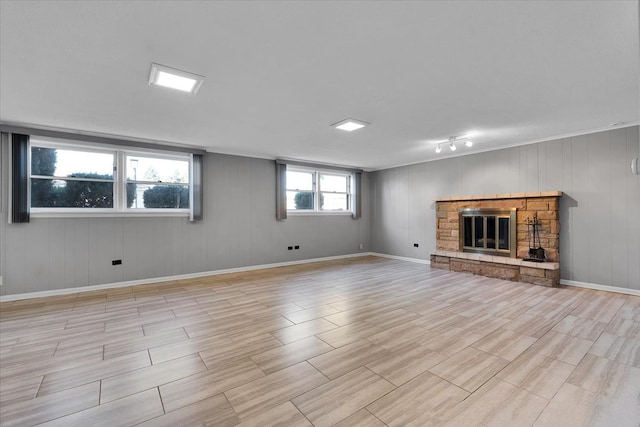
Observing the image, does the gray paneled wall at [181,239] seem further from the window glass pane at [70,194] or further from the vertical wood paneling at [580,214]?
the vertical wood paneling at [580,214]

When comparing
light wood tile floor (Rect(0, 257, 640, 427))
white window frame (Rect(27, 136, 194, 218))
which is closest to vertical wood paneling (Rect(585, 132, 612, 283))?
light wood tile floor (Rect(0, 257, 640, 427))

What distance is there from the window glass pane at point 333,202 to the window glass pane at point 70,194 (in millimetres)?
4553

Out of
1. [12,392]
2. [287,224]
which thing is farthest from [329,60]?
[287,224]

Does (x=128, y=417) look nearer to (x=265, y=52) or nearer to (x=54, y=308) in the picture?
(x=265, y=52)

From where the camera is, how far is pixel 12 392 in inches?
77.4

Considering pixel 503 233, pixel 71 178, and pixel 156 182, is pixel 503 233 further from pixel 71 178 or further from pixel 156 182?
pixel 71 178

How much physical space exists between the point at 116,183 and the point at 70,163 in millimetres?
660

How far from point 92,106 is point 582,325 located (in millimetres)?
6051

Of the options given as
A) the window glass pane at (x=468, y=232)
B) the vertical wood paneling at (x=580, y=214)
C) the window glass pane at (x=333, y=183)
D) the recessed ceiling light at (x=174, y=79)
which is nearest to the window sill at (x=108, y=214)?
the recessed ceiling light at (x=174, y=79)

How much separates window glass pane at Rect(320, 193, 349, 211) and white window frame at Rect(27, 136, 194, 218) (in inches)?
130

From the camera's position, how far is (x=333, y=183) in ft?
25.9

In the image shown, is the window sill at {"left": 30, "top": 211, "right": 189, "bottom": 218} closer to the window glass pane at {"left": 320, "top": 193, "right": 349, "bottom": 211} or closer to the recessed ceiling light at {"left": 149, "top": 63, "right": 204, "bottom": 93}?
the recessed ceiling light at {"left": 149, "top": 63, "right": 204, "bottom": 93}

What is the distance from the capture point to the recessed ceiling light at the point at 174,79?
2537 mm

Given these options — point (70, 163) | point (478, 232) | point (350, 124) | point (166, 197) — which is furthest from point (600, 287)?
point (70, 163)
